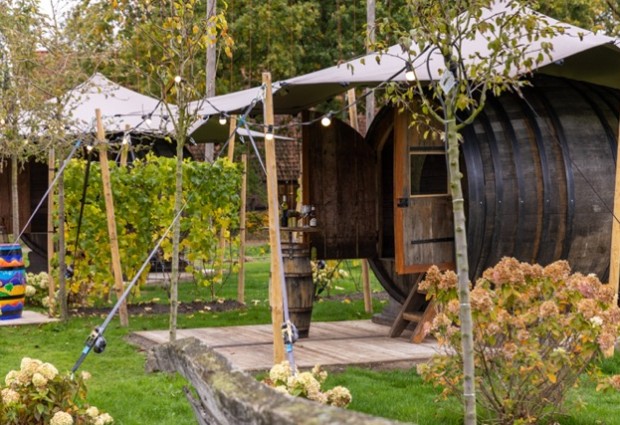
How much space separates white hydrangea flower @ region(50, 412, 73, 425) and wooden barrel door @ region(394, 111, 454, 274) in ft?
15.1

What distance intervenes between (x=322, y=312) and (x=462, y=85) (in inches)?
321

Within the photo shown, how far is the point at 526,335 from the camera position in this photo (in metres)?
6.60

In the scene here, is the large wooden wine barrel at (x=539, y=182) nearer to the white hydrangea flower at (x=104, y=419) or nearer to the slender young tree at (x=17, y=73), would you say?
the white hydrangea flower at (x=104, y=419)

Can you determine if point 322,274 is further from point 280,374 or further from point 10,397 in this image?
point 10,397

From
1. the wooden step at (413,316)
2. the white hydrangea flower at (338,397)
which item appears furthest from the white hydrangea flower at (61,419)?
the wooden step at (413,316)

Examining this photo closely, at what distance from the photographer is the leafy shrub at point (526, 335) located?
657cm

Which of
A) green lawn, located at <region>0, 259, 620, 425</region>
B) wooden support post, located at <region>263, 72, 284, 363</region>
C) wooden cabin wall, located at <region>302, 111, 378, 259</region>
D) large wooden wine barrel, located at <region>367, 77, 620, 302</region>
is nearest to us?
green lawn, located at <region>0, 259, 620, 425</region>

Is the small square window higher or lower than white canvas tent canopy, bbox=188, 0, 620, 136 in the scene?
lower

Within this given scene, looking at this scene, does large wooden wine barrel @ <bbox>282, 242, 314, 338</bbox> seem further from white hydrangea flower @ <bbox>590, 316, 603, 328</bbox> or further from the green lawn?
white hydrangea flower @ <bbox>590, 316, 603, 328</bbox>

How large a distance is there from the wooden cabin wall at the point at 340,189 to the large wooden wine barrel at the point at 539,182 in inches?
69.7

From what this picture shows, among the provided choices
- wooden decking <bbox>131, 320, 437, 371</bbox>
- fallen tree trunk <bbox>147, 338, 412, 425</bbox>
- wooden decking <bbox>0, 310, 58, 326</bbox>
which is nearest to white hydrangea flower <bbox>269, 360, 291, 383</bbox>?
wooden decking <bbox>131, 320, 437, 371</bbox>

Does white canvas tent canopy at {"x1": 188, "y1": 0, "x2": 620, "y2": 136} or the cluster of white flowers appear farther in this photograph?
white canvas tent canopy at {"x1": 188, "y1": 0, "x2": 620, "y2": 136}

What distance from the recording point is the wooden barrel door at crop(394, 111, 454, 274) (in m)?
10.6

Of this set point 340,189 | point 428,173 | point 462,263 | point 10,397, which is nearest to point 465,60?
point 428,173
